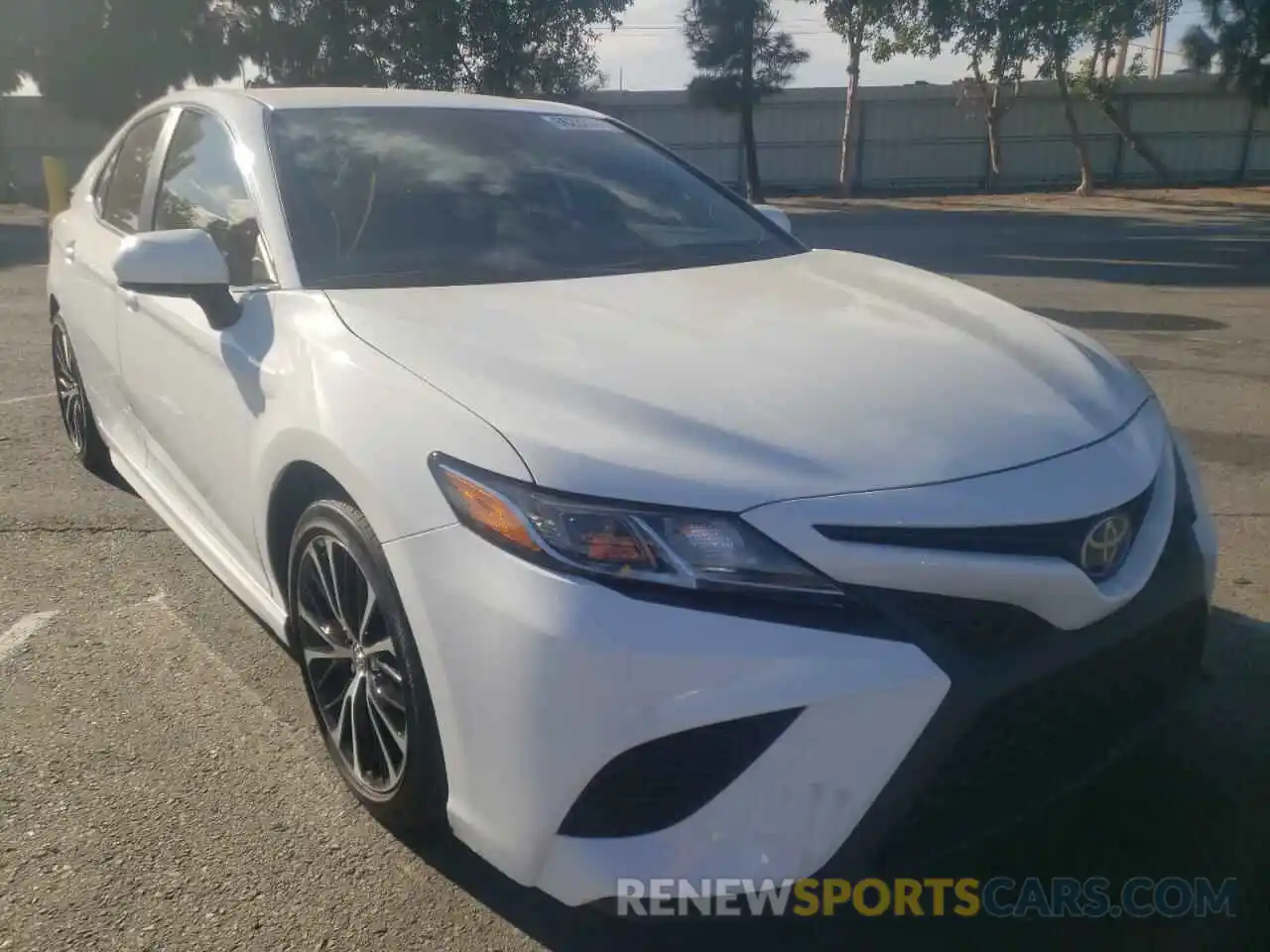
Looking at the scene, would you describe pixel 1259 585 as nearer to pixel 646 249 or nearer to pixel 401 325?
pixel 646 249

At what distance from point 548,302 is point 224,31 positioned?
28153mm

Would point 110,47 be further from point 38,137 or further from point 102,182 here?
point 102,182

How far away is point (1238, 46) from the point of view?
89.7ft

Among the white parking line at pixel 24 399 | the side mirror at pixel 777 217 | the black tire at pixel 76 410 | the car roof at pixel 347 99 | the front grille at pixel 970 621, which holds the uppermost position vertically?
the car roof at pixel 347 99

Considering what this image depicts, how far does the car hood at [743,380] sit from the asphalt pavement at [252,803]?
753 mm

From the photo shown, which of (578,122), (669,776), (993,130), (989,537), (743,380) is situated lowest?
(993,130)

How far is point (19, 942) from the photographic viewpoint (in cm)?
223

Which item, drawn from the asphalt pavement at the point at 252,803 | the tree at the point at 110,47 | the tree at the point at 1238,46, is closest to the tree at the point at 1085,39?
the tree at the point at 1238,46

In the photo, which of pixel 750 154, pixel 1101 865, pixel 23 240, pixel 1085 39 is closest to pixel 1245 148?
pixel 1085 39

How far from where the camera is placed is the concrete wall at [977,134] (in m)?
29.1

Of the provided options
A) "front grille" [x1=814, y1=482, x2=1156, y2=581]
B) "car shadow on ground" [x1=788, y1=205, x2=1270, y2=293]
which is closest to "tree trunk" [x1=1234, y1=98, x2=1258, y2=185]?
"car shadow on ground" [x1=788, y1=205, x2=1270, y2=293]

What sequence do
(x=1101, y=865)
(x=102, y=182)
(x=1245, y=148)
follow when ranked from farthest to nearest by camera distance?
(x=1245, y=148) < (x=102, y=182) < (x=1101, y=865)

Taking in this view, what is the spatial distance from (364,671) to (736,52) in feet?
88.7

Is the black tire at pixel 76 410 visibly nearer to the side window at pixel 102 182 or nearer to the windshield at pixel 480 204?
the side window at pixel 102 182
